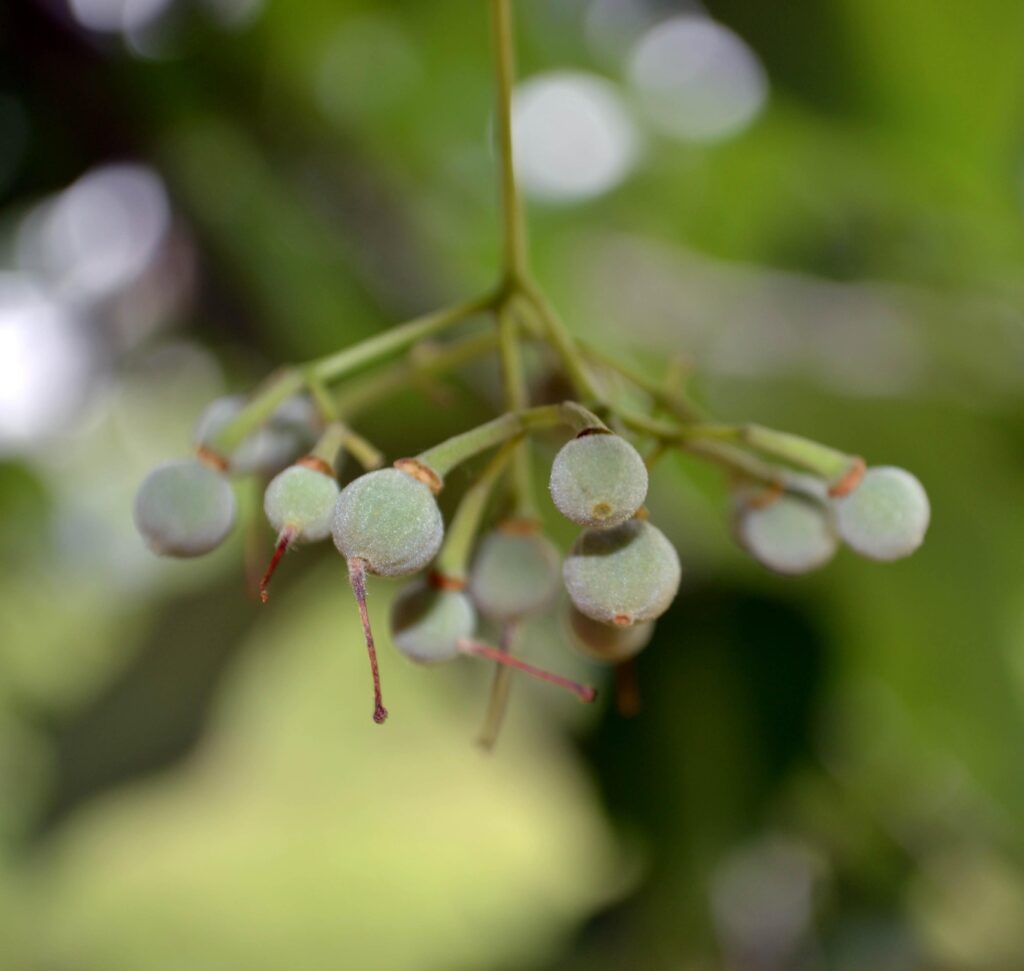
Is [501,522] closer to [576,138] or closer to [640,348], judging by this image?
[640,348]

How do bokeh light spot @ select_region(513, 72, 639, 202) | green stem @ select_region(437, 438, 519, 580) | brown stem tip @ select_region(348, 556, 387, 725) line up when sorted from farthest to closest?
bokeh light spot @ select_region(513, 72, 639, 202) < green stem @ select_region(437, 438, 519, 580) < brown stem tip @ select_region(348, 556, 387, 725)

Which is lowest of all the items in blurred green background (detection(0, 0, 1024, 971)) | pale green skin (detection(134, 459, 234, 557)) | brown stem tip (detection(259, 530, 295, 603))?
blurred green background (detection(0, 0, 1024, 971))

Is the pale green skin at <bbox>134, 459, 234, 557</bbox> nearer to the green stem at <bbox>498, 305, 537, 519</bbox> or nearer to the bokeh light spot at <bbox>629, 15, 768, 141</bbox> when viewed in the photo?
the green stem at <bbox>498, 305, 537, 519</bbox>

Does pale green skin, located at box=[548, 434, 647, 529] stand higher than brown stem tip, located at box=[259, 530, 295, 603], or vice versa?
pale green skin, located at box=[548, 434, 647, 529]

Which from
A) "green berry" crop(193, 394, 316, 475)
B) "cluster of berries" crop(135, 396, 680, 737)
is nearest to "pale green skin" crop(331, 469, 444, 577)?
"cluster of berries" crop(135, 396, 680, 737)

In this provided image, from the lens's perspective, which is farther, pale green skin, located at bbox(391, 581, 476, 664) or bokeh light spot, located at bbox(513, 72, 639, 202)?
bokeh light spot, located at bbox(513, 72, 639, 202)

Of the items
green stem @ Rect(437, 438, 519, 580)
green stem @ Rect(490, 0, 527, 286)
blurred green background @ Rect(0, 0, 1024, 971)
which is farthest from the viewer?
blurred green background @ Rect(0, 0, 1024, 971)

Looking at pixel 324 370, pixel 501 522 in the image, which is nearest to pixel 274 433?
pixel 324 370
